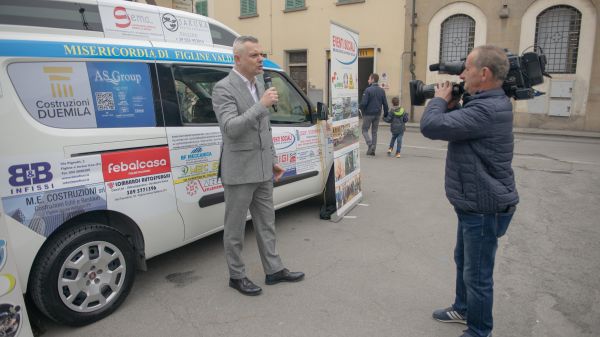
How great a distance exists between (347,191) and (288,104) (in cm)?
141

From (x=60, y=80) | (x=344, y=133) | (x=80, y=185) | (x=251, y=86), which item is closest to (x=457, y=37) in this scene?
(x=344, y=133)

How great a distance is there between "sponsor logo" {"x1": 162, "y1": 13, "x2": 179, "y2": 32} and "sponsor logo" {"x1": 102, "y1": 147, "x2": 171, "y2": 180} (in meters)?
1.07

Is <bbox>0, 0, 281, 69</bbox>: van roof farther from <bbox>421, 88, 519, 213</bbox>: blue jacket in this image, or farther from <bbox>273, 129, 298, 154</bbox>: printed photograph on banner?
<bbox>421, 88, 519, 213</bbox>: blue jacket

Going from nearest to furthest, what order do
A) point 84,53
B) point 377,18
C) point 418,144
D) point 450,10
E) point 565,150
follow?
point 84,53 → point 565,150 → point 418,144 → point 450,10 → point 377,18

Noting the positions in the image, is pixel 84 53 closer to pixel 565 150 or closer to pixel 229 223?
pixel 229 223

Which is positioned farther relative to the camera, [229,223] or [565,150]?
[565,150]

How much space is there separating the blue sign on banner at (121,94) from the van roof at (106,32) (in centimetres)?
9

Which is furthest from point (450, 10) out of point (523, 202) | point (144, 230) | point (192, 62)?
point (144, 230)

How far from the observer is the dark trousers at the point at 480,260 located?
259cm

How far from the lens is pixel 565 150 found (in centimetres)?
1064

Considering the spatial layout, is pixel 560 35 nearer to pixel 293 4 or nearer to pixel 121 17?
pixel 293 4

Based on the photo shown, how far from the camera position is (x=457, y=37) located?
15.8m

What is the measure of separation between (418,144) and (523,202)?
5556 mm

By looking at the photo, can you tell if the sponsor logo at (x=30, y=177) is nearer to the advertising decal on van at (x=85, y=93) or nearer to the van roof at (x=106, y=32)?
the advertising decal on van at (x=85, y=93)
